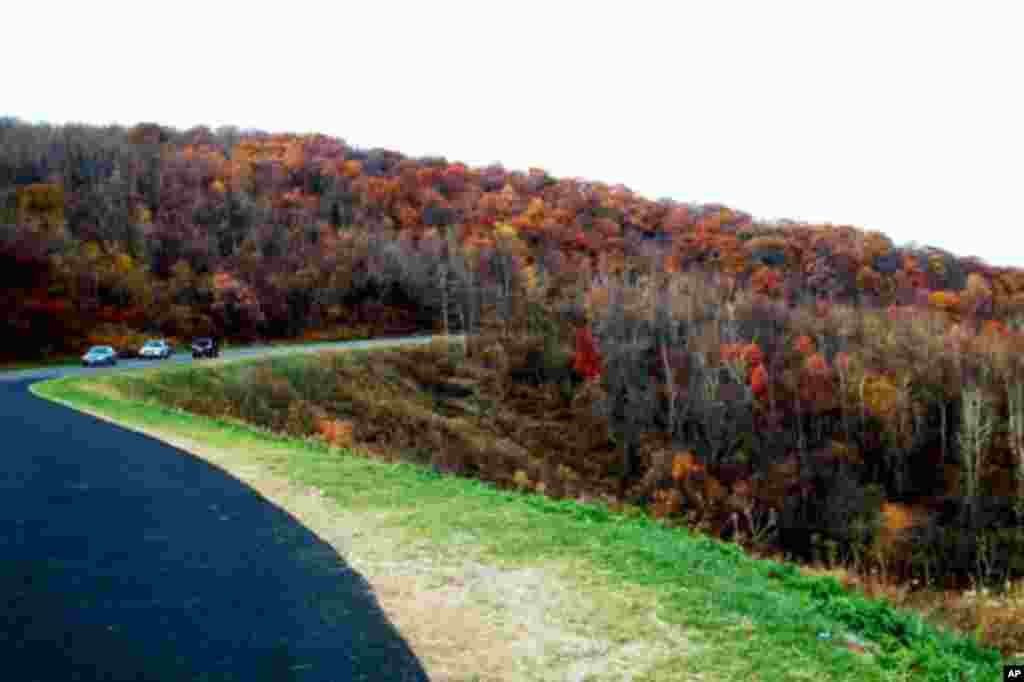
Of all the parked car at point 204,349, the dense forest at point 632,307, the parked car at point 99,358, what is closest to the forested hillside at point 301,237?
the dense forest at point 632,307

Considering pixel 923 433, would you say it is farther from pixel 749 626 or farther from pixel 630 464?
pixel 749 626

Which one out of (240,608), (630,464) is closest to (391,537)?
(240,608)

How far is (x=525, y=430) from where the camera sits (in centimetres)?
5278

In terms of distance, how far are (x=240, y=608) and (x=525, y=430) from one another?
46.3 metres

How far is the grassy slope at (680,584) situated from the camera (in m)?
5.80

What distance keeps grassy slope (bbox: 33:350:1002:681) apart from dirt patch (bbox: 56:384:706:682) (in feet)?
0.23

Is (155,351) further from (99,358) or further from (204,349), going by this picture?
(99,358)

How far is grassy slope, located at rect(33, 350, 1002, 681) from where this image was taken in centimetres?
580

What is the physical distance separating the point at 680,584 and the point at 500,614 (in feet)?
5.98

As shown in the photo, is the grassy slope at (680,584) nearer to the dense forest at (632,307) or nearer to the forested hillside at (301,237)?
the dense forest at (632,307)

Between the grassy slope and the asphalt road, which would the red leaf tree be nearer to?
the grassy slope

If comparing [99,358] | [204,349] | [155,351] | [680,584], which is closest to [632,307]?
[204,349]

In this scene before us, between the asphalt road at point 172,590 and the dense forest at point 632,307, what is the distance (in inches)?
1358

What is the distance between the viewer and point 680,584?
748 cm
